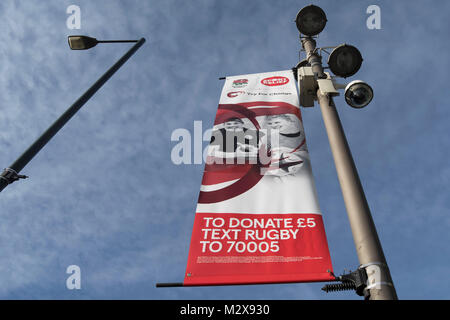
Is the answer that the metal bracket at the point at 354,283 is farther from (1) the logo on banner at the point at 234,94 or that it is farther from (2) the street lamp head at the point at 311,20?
(2) the street lamp head at the point at 311,20

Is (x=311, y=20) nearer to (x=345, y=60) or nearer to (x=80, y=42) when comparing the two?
(x=345, y=60)

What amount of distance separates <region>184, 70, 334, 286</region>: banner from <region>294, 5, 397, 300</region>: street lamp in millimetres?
611

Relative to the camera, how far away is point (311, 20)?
21.3ft

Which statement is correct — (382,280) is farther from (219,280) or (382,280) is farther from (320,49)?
(320,49)

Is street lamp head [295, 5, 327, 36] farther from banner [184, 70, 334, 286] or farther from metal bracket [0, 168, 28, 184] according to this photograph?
metal bracket [0, 168, 28, 184]

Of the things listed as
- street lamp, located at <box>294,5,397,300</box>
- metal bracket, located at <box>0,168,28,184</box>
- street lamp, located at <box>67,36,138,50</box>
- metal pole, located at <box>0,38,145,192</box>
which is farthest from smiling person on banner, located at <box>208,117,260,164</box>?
metal bracket, located at <box>0,168,28,184</box>

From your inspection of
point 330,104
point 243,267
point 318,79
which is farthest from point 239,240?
point 318,79

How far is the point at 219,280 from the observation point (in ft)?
13.0

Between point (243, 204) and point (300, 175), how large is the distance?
3.69 ft

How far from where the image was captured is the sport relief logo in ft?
23.8

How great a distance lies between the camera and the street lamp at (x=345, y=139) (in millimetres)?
3211

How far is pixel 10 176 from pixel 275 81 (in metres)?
5.87
